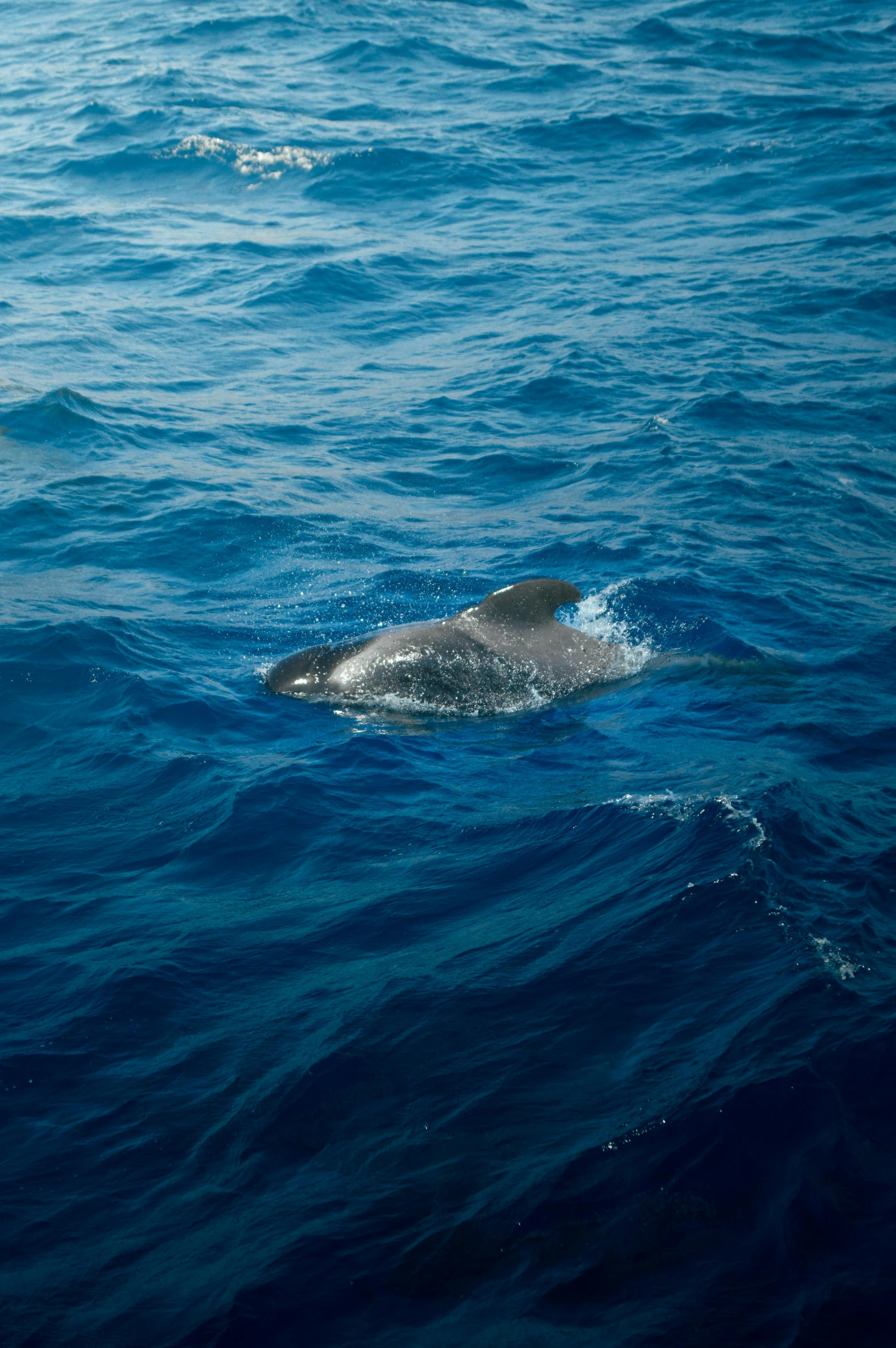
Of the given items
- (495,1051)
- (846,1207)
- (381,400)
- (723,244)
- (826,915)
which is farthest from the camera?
(723,244)

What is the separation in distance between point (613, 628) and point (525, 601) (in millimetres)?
1359

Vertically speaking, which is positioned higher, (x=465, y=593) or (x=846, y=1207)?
(x=846, y=1207)

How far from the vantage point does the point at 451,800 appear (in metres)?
7.80

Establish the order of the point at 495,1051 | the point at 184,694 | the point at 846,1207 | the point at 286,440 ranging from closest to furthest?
1. the point at 846,1207
2. the point at 495,1051
3. the point at 184,694
4. the point at 286,440

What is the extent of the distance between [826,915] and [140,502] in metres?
9.78

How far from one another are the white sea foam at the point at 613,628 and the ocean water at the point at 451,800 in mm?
61

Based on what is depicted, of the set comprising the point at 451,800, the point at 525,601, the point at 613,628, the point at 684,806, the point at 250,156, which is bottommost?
the point at 613,628

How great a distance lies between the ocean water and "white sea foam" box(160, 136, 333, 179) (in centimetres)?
371

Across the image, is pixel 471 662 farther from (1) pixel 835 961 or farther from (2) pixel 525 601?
(1) pixel 835 961

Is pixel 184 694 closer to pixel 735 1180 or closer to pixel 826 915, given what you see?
pixel 826 915

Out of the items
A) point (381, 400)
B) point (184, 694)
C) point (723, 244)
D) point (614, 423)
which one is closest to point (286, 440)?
point (381, 400)

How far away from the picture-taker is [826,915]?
234 inches

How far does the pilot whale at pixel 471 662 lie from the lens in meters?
9.15

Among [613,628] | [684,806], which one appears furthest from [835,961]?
[613,628]
